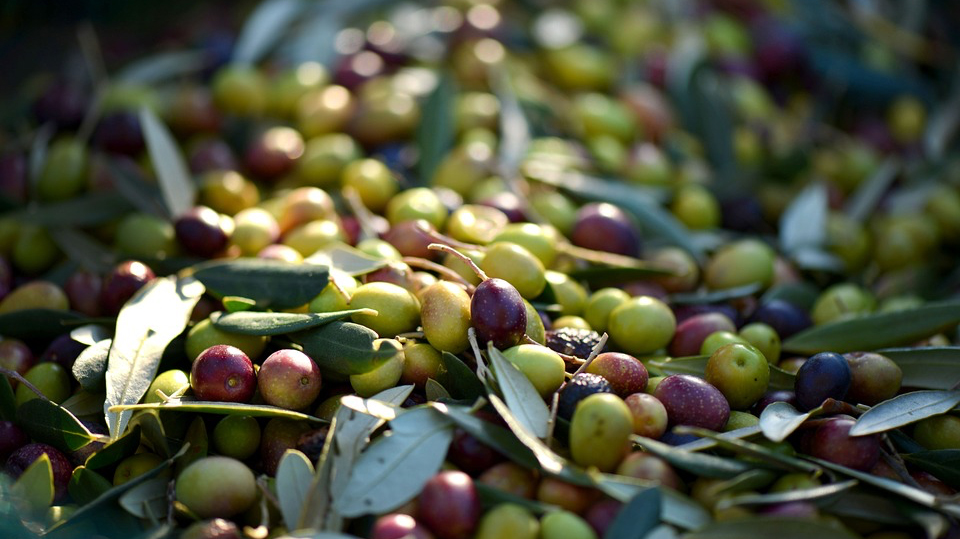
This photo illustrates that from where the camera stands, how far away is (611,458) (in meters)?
1.09

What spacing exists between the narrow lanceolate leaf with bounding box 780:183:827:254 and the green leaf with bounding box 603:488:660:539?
1.07 m

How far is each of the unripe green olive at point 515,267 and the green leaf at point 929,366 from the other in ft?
2.01

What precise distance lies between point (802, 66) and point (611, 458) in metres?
1.94

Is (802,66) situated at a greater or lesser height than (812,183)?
greater

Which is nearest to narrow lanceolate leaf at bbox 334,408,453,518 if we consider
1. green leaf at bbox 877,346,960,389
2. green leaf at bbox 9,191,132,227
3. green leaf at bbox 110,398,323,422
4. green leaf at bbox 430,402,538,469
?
green leaf at bbox 430,402,538,469

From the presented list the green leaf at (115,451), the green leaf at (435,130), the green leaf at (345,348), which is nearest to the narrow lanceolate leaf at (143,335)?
the green leaf at (115,451)

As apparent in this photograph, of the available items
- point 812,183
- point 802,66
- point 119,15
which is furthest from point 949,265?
point 119,15

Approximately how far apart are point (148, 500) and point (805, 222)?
153cm

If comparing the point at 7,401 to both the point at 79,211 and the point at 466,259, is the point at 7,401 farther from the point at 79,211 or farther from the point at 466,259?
the point at 466,259

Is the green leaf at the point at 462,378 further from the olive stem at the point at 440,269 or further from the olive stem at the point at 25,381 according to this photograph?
the olive stem at the point at 25,381

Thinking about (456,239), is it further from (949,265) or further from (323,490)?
(949,265)

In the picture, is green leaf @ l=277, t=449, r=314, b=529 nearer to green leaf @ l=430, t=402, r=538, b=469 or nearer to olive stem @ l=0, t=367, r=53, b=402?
green leaf @ l=430, t=402, r=538, b=469

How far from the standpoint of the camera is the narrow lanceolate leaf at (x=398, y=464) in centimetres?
104

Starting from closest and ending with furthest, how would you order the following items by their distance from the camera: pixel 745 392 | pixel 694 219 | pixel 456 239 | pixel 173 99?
pixel 745 392
pixel 456 239
pixel 694 219
pixel 173 99
